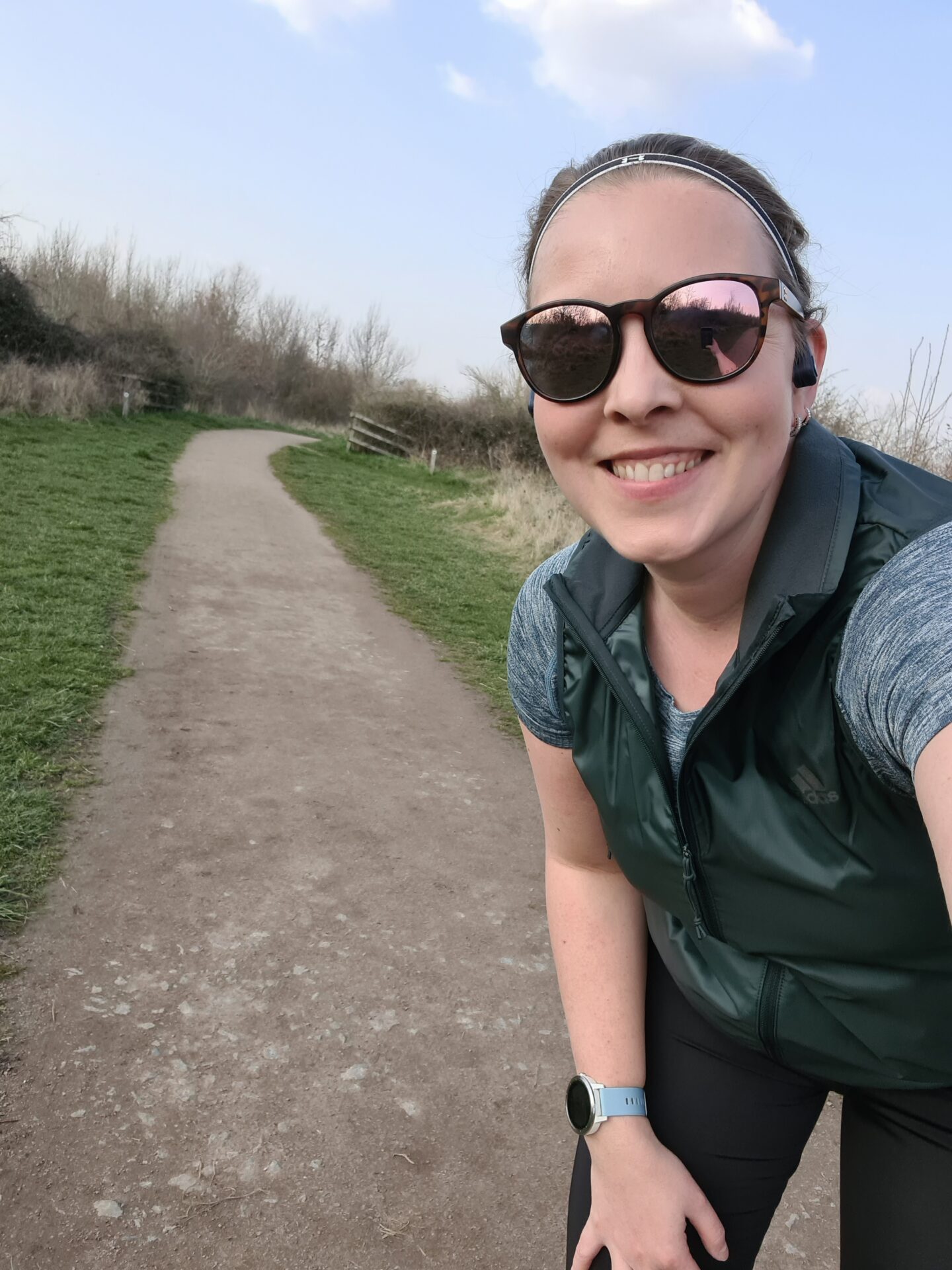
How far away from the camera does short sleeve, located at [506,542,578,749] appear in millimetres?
1693

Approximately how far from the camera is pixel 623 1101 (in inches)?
67.5

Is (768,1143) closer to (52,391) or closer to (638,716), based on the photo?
(638,716)

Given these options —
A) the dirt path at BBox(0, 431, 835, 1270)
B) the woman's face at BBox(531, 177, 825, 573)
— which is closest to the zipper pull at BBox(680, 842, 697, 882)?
the woman's face at BBox(531, 177, 825, 573)

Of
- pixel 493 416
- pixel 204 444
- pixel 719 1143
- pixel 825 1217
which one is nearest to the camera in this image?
pixel 719 1143

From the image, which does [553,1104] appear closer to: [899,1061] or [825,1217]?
[825,1217]

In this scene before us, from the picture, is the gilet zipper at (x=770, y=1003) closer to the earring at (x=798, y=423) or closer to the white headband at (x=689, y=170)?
the earring at (x=798, y=423)

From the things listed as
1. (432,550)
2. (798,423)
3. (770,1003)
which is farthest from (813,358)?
(432,550)

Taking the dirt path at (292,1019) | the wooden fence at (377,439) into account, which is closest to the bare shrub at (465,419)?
the wooden fence at (377,439)

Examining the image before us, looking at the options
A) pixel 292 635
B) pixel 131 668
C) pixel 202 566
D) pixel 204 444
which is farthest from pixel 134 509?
pixel 204 444

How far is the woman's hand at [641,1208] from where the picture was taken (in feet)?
5.18

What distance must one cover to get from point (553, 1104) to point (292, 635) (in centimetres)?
508

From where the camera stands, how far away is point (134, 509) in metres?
11.7

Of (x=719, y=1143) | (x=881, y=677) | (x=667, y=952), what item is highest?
(x=881, y=677)

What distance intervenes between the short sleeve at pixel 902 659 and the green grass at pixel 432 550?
4.58 meters
